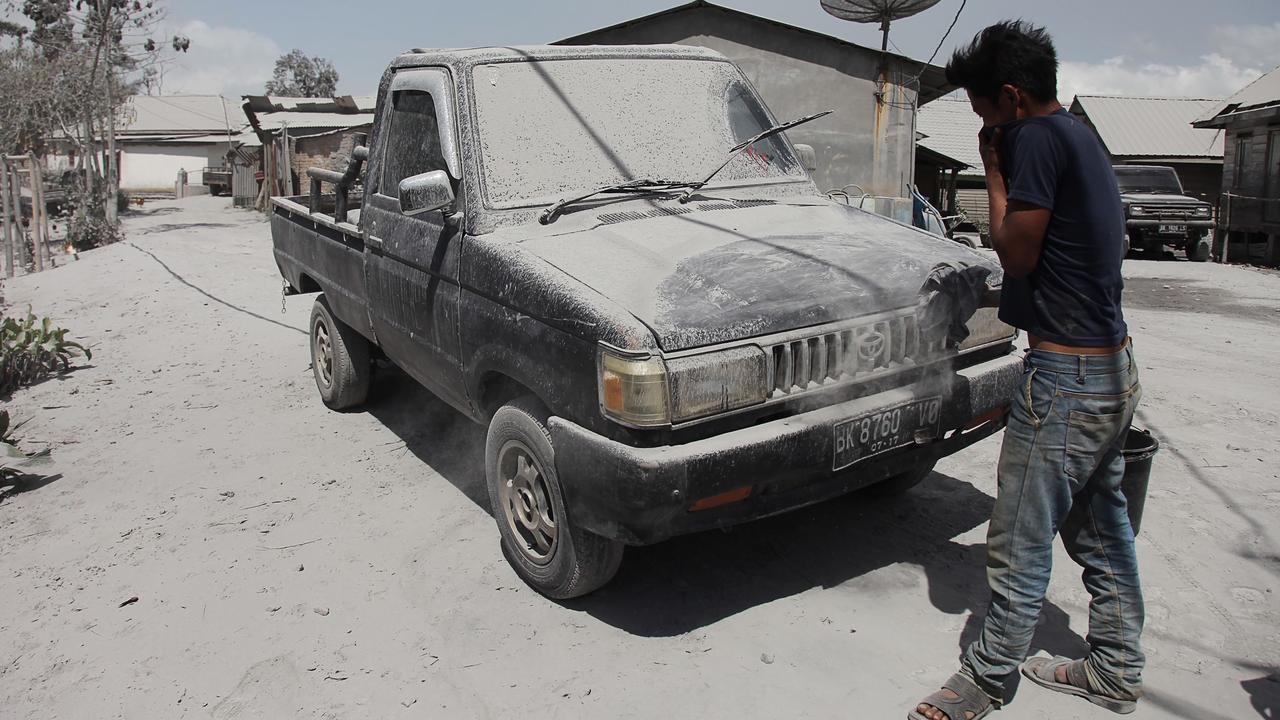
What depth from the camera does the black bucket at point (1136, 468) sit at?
2949 mm

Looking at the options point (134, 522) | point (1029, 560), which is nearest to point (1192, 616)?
point (1029, 560)

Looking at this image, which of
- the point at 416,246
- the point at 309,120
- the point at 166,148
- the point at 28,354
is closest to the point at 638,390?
the point at 416,246

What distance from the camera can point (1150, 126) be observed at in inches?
1139

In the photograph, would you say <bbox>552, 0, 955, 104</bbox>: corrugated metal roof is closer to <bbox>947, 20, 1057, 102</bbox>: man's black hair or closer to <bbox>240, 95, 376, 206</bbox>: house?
<bbox>240, 95, 376, 206</bbox>: house

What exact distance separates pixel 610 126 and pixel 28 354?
5.91m

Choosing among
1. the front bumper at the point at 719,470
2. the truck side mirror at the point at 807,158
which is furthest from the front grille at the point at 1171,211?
the front bumper at the point at 719,470

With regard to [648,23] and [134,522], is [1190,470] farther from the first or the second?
[648,23]

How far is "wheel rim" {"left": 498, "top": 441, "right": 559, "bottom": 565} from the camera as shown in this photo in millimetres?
3490

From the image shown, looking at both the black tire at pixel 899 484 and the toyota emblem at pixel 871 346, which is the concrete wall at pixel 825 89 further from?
the toyota emblem at pixel 871 346

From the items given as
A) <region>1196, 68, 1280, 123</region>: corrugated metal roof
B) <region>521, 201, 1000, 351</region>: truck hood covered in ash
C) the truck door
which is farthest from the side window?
<region>1196, 68, 1280, 123</region>: corrugated metal roof

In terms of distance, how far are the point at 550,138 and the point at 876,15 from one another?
10082 millimetres

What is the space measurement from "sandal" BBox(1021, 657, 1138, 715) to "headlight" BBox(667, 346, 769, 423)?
4.15 ft

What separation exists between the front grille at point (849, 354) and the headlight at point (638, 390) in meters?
0.40

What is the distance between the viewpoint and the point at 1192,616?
3.30m
